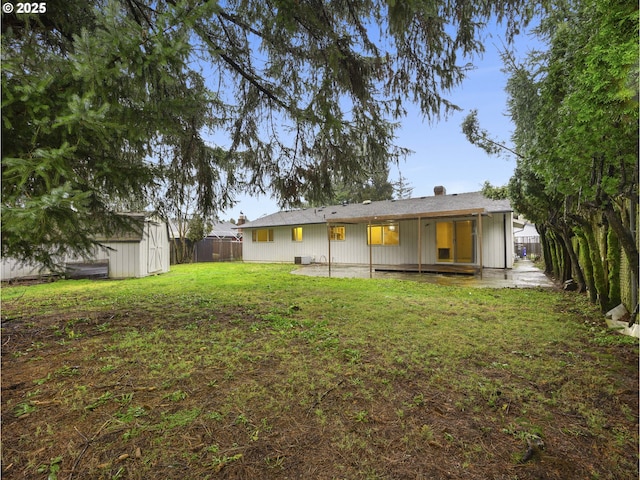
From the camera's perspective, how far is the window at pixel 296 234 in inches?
711

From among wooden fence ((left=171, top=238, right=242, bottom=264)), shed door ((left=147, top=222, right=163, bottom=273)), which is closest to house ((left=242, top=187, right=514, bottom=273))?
wooden fence ((left=171, top=238, right=242, bottom=264))

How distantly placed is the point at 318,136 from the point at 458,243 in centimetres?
1194

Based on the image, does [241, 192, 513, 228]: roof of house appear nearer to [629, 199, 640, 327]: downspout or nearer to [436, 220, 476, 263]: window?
[436, 220, 476, 263]: window

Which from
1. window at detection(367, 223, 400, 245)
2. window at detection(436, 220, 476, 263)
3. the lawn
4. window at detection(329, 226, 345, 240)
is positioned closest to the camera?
the lawn

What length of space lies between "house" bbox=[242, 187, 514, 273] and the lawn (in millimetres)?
6545

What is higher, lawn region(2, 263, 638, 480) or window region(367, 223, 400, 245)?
window region(367, 223, 400, 245)

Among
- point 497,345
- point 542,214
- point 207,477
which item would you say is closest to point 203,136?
point 207,477

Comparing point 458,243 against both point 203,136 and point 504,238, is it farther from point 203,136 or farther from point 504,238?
point 203,136

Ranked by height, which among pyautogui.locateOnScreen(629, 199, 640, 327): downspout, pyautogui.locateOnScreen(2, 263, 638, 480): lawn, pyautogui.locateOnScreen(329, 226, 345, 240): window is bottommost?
pyautogui.locateOnScreen(2, 263, 638, 480): lawn

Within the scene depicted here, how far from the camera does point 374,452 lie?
74.3 inches

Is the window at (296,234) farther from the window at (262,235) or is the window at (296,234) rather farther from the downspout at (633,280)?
the downspout at (633,280)

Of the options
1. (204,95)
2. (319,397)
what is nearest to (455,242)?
(204,95)

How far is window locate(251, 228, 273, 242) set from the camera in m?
19.3

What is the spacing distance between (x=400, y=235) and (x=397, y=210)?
1.33m
